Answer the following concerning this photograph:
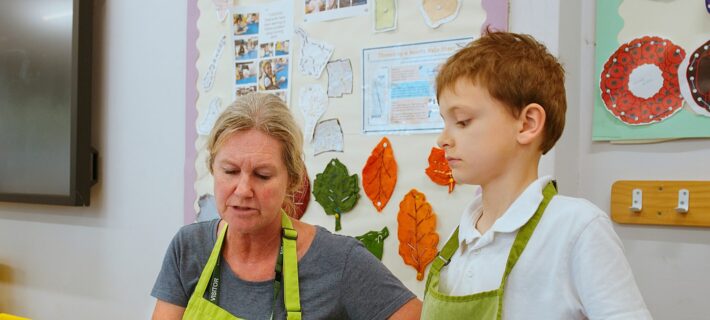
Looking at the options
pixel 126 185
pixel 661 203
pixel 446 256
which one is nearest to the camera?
pixel 446 256

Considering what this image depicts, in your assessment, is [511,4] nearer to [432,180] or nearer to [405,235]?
[432,180]

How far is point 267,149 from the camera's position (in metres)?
1.14

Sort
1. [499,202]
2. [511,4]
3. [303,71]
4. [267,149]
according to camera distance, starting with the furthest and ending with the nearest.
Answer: [303,71] → [511,4] → [267,149] → [499,202]

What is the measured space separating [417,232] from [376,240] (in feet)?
0.43

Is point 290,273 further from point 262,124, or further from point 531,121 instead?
point 531,121

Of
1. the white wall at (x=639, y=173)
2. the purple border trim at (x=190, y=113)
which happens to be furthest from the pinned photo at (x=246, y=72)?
the white wall at (x=639, y=173)

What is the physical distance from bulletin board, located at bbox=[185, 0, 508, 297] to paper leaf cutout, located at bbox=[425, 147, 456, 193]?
0.02 metres

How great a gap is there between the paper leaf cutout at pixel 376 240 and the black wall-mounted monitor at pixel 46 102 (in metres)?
1.26

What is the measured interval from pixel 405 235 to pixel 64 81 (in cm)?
154

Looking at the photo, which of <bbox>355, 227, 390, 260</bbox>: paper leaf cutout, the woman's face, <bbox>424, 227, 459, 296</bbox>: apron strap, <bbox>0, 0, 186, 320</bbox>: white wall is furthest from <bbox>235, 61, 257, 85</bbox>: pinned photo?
<bbox>424, 227, 459, 296</bbox>: apron strap

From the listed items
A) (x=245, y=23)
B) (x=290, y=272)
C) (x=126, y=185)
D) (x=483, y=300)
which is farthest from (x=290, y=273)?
(x=126, y=185)

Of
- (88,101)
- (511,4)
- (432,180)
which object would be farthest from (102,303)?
(511,4)

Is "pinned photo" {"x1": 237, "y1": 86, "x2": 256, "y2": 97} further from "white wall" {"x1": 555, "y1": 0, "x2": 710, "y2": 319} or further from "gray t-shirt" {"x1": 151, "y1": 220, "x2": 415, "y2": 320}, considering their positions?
"white wall" {"x1": 555, "y1": 0, "x2": 710, "y2": 319}

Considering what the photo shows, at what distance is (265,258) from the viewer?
1.20 m
